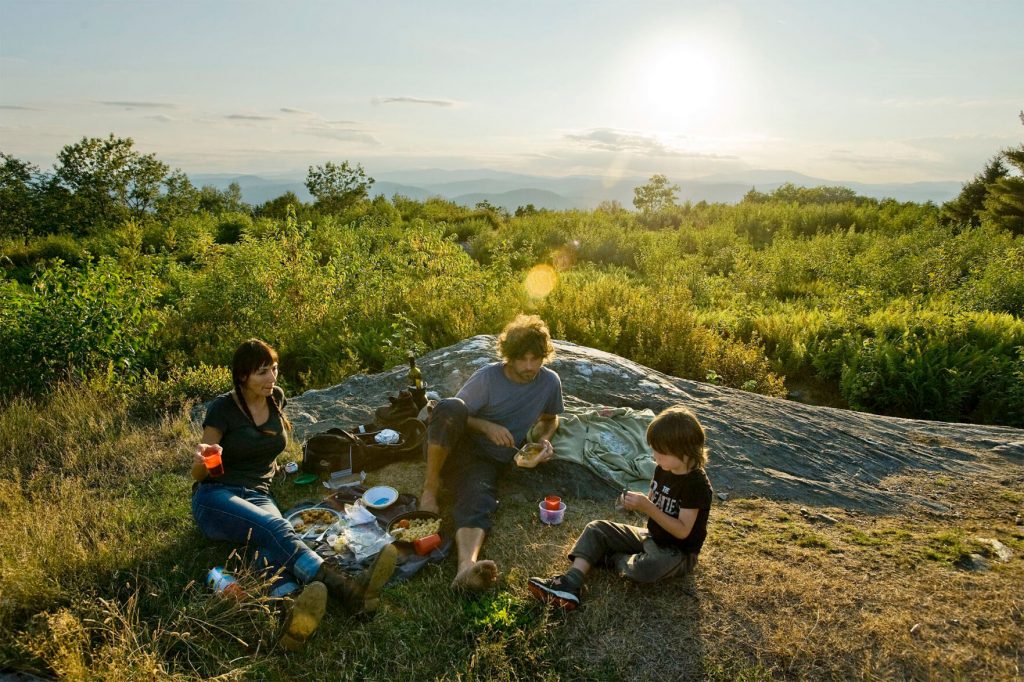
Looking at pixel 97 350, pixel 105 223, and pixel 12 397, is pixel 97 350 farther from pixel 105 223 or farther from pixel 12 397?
pixel 105 223

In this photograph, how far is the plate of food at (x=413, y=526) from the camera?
3.75m

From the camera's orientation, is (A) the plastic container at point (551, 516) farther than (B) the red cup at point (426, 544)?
Yes

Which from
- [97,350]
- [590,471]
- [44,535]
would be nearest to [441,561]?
[590,471]

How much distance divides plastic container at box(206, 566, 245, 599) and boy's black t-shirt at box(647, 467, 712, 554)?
7.47 feet

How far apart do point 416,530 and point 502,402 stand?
1.11 m

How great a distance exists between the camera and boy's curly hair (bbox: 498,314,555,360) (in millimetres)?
4180

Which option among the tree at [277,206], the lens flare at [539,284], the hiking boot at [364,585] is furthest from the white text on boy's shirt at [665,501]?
the tree at [277,206]

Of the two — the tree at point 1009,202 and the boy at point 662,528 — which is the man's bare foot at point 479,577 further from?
the tree at point 1009,202

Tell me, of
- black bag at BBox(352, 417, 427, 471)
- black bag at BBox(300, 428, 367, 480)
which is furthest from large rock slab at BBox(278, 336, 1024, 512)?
black bag at BBox(300, 428, 367, 480)

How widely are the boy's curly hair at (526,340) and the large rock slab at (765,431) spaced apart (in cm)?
110

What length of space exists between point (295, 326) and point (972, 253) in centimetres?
1328

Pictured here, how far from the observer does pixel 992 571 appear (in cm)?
360

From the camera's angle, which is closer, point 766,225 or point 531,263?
point 531,263

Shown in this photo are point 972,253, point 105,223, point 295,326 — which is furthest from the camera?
point 105,223
